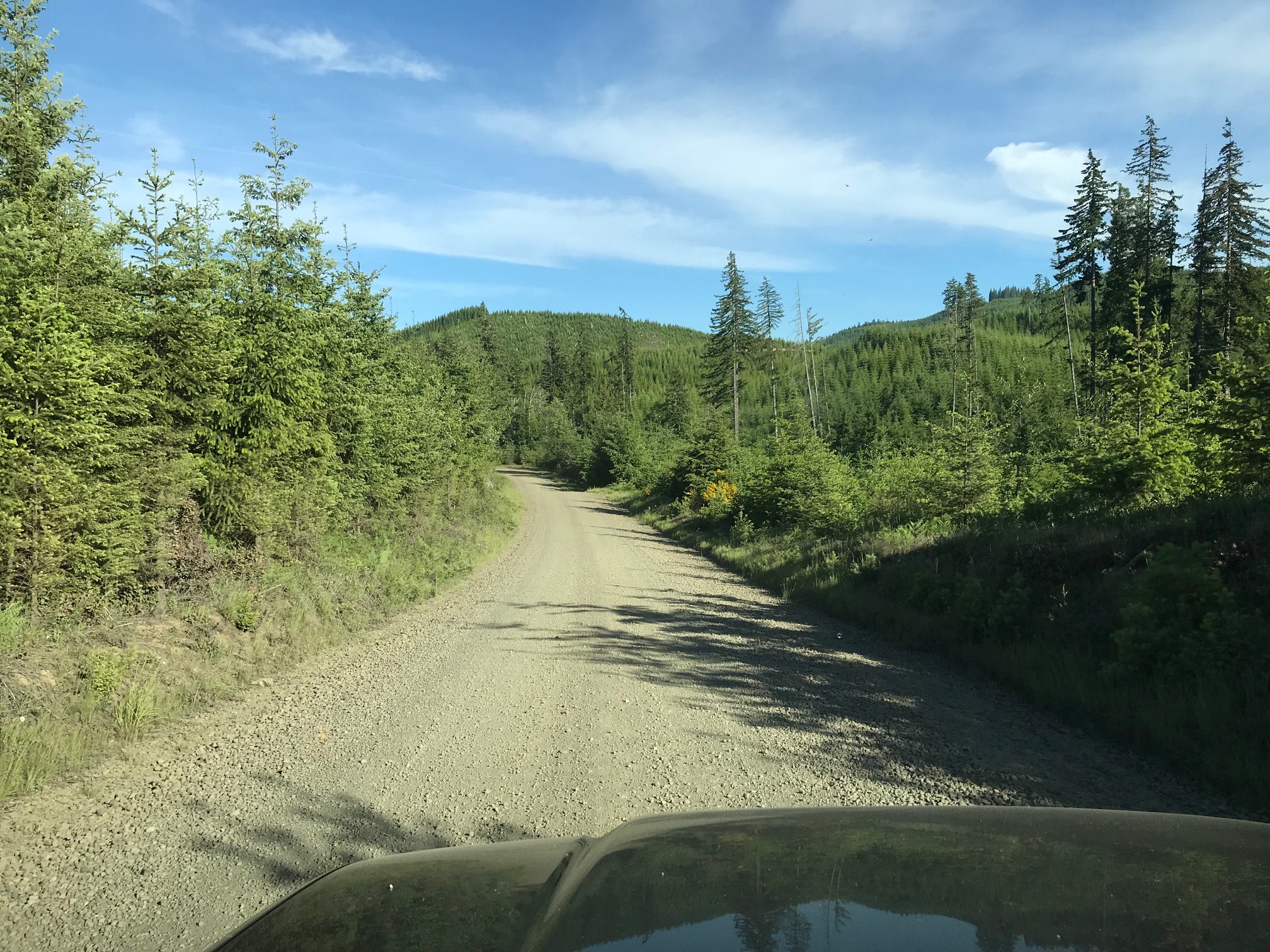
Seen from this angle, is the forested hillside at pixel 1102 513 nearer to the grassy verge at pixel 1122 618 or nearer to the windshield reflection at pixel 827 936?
the grassy verge at pixel 1122 618

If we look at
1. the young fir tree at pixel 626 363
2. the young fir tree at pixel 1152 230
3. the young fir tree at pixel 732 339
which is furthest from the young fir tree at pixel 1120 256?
the young fir tree at pixel 626 363

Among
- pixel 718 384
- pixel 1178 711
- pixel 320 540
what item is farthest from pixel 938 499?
pixel 718 384

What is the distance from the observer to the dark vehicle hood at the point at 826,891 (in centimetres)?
188

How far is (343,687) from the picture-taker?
309 inches

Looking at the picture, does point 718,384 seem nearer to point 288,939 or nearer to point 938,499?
point 938,499

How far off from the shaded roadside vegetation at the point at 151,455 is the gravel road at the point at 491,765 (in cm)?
85

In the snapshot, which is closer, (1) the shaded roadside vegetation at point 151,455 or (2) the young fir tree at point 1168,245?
(1) the shaded roadside vegetation at point 151,455

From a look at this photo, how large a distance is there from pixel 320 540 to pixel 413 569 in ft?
9.42

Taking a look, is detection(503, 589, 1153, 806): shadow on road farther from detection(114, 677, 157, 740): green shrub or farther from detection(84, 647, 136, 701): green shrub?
detection(84, 647, 136, 701): green shrub

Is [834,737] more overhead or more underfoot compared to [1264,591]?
more underfoot

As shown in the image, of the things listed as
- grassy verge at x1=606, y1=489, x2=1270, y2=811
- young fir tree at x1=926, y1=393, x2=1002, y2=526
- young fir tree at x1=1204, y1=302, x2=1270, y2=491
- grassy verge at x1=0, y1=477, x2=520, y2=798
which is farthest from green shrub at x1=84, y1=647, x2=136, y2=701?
young fir tree at x1=926, y1=393, x2=1002, y2=526

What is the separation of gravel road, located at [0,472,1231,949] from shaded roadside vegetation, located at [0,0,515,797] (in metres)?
0.85

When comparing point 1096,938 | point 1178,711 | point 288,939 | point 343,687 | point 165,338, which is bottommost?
point 343,687

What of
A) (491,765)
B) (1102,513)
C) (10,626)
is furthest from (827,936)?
(1102,513)
